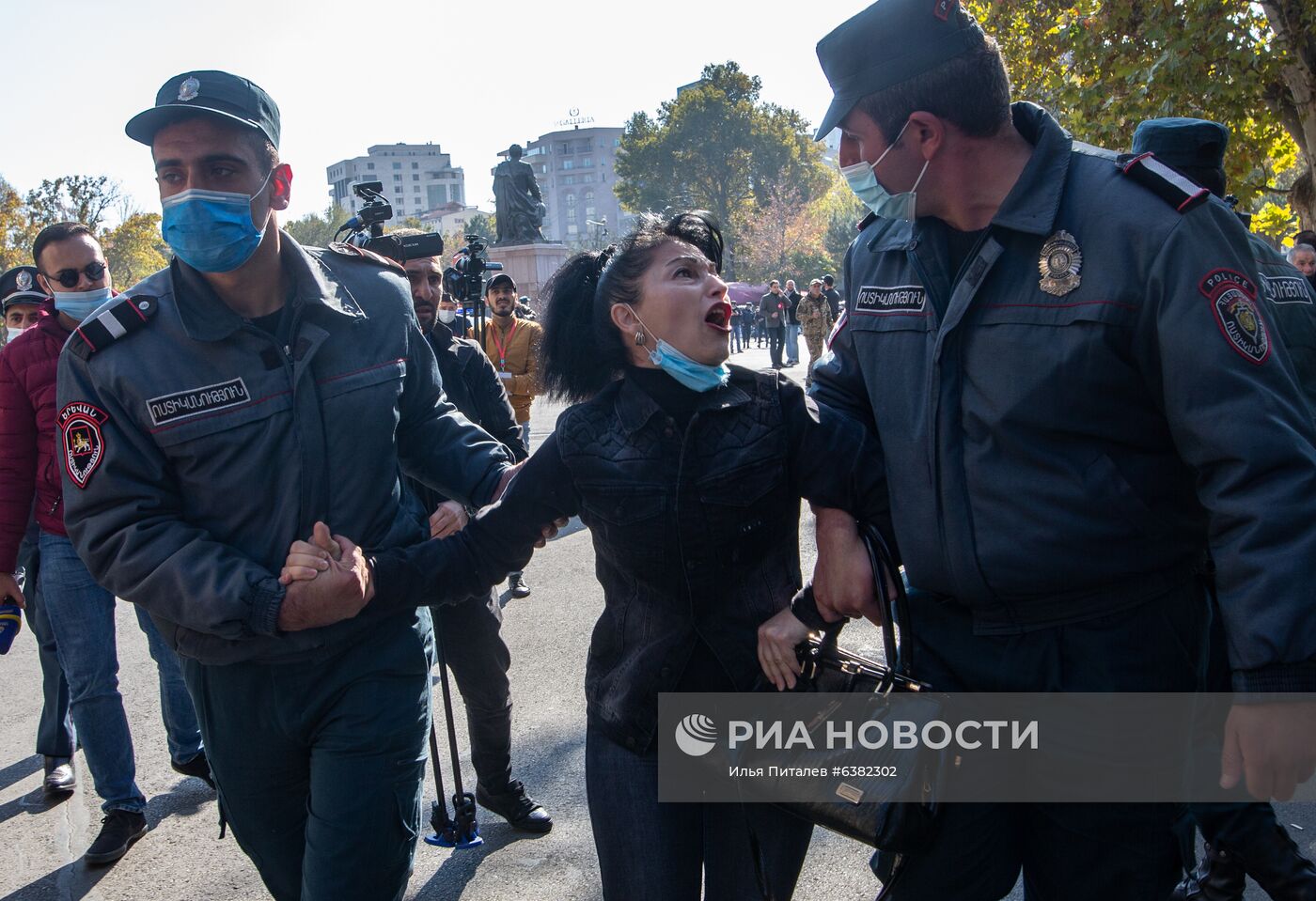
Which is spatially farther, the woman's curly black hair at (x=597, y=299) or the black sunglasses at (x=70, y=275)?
the black sunglasses at (x=70, y=275)

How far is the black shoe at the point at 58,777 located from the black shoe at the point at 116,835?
0.62m

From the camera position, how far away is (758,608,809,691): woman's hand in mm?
2205

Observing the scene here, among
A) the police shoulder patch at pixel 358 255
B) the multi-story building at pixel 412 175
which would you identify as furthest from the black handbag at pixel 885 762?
the multi-story building at pixel 412 175

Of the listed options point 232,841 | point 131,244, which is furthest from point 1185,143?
point 131,244

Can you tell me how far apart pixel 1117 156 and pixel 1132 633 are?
0.91m

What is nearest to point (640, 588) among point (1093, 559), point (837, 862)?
point (1093, 559)

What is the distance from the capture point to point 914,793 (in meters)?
1.90

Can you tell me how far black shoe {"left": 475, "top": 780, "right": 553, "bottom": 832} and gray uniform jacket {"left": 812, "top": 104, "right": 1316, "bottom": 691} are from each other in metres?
2.37

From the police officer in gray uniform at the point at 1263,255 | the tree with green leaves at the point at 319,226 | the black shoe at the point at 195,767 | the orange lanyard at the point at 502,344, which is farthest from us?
the tree with green leaves at the point at 319,226

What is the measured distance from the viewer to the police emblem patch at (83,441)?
2254 millimetres

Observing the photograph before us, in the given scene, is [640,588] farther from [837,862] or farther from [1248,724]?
[837,862]

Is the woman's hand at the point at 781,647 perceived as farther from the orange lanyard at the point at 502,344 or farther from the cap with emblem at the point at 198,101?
the orange lanyard at the point at 502,344

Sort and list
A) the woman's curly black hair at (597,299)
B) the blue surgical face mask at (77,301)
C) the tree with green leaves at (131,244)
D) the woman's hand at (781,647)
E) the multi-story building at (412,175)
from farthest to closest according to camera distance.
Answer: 1. the multi-story building at (412,175)
2. the tree with green leaves at (131,244)
3. the blue surgical face mask at (77,301)
4. the woman's curly black hair at (597,299)
5. the woman's hand at (781,647)

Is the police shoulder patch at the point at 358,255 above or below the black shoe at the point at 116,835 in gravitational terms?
above
